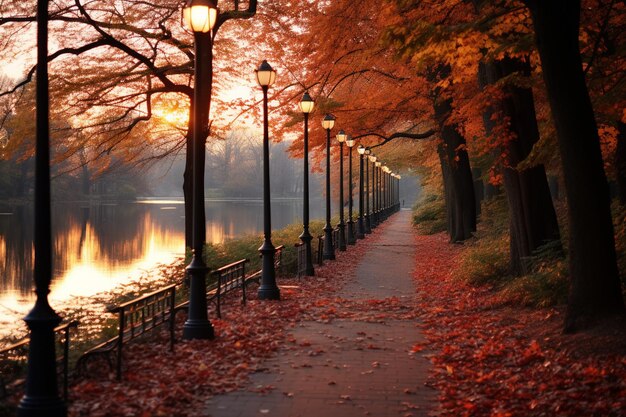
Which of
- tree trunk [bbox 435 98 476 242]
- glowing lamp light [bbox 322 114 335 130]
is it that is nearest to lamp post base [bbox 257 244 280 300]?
glowing lamp light [bbox 322 114 335 130]

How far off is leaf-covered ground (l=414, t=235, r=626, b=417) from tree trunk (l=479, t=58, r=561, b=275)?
256cm

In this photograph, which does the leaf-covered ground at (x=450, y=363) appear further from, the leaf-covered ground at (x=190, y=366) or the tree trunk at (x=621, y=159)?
the tree trunk at (x=621, y=159)

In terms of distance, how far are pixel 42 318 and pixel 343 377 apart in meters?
3.52

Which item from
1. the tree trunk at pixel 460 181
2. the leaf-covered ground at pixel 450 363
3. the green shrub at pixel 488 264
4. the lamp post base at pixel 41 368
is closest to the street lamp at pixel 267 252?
the leaf-covered ground at pixel 450 363

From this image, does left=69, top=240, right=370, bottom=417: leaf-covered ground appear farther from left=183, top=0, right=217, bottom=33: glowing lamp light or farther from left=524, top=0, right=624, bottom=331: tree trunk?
left=183, top=0, right=217, bottom=33: glowing lamp light

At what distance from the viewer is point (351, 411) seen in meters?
7.47

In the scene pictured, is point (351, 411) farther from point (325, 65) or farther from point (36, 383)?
point (325, 65)


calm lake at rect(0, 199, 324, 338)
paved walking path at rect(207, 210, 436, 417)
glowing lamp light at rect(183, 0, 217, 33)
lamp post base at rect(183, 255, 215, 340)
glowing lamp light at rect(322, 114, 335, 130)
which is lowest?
calm lake at rect(0, 199, 324, 338)

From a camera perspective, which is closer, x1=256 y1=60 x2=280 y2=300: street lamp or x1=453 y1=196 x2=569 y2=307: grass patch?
x1=453 y1=196 x2=569 y2=307: grass patch

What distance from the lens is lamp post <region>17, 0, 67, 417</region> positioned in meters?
6.84

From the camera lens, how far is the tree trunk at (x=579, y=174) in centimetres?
1002

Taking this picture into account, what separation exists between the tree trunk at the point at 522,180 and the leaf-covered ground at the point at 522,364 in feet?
8.41

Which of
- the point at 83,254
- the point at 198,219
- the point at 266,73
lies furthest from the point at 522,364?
the point at 83,254

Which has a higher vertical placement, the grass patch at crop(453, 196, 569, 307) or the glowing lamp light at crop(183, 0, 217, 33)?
the glowing lamp light at crop(183, 0, 217, 33)
